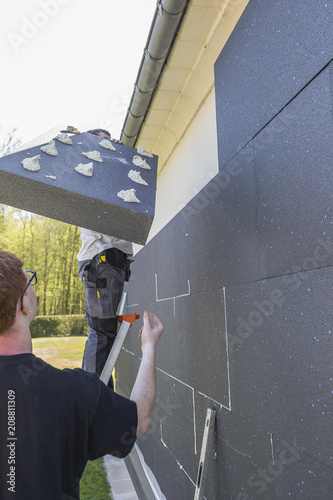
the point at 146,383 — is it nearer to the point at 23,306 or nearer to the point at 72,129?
the point at 23,306

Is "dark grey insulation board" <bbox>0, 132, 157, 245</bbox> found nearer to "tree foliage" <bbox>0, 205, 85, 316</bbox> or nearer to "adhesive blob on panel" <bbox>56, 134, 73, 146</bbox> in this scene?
"adhesive blob on panel" <bbox>56, 134, 73, 146</bbox>

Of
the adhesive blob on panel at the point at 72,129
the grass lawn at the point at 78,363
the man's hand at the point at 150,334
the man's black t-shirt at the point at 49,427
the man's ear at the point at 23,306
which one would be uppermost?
the adhesive blob on panel at the point at 72,129

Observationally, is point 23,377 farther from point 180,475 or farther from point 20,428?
point 180,475

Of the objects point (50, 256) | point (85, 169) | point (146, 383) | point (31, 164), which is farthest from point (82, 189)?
point (50, 256)

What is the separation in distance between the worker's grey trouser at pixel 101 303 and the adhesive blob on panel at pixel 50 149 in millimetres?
813

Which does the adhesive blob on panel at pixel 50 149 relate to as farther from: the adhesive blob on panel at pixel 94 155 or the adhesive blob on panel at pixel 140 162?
the adhesive blob on panel at pixel 140 162

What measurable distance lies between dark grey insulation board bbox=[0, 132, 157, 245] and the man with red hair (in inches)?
22.5

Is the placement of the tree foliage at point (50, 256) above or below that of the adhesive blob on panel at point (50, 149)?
above

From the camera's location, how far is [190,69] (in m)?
2.38

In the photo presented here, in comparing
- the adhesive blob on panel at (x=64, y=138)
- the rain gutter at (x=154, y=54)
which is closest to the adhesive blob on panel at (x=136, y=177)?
the adhesive blob on panel at (x=64, y=138)

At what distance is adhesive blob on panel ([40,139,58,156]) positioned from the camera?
166 cm

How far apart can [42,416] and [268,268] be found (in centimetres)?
79

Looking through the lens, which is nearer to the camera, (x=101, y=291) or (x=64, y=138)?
(x=64, y=138)

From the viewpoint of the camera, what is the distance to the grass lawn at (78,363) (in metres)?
3.05
